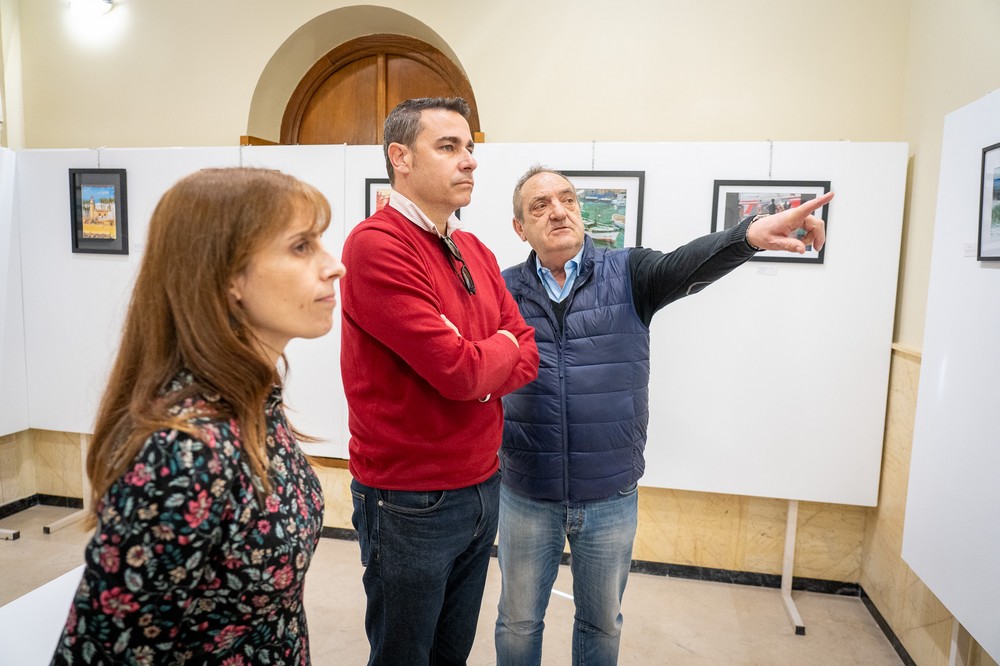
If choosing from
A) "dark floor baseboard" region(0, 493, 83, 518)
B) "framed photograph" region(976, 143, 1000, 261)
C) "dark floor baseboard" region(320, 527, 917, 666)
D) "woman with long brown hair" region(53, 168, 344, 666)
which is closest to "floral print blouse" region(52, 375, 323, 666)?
"woman with long brown hair" region(53, 168, 344, 666)

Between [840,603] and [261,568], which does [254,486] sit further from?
[840,603]

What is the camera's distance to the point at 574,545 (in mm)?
1870

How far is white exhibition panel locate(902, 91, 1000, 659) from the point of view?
72.1 inches

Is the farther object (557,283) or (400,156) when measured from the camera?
(557,283)

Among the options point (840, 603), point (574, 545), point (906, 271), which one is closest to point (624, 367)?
point (574, 545)

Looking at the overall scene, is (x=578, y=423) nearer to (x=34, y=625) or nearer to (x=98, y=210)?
(x=34, y=625)

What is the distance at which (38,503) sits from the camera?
160 inches

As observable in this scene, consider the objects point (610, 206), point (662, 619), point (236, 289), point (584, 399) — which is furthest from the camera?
point (610, 206)

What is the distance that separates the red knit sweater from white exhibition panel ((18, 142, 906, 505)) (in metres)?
1.66

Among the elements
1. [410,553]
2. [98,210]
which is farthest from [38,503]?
[410,553]

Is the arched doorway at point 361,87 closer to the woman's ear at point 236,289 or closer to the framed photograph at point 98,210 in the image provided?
the framed photograph at point 98,210

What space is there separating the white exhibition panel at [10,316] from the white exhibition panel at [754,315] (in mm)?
759

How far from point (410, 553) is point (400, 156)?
993mm

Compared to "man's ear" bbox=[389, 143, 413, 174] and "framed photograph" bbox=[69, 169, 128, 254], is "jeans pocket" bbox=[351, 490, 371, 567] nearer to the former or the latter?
"man's ear" bbox=[389, 143, 413, 174]
